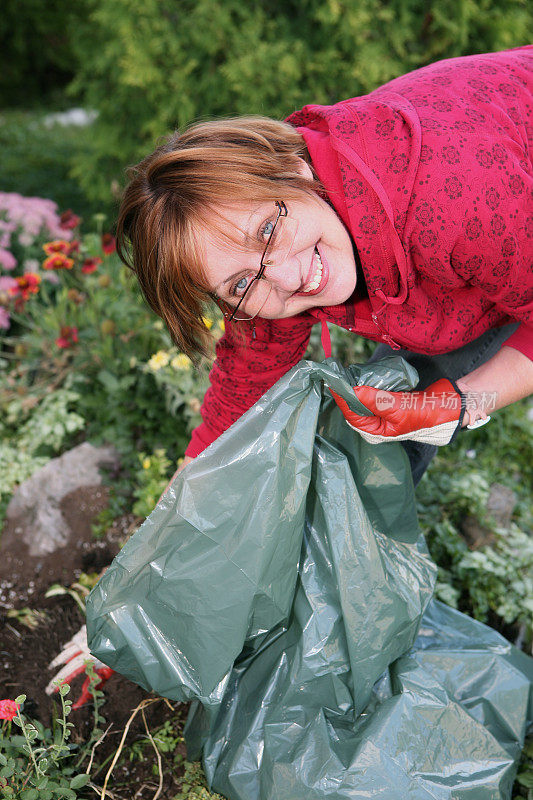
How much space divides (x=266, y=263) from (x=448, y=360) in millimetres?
637

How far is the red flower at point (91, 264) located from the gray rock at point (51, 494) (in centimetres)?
74

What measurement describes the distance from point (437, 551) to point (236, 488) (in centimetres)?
106

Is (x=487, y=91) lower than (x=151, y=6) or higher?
lower

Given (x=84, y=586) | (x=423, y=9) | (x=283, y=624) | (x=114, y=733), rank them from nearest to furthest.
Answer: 1. (x=283, y=624)
2. (x=114, y=733)
3. (x=84, y=586)
4. (x=423, y=9)

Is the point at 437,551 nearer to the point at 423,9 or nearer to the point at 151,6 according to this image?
the point at 423,9

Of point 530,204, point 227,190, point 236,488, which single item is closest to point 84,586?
point 236,488

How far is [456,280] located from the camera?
1.24 meters

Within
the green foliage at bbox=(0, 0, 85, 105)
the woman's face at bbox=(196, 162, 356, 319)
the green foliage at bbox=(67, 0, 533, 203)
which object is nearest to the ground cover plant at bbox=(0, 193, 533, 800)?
the woman's face at bbox=(196, 162, 356, 319)

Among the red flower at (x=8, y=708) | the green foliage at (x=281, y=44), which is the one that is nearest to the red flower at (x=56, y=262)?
the green foliage at (x=281, y=44)

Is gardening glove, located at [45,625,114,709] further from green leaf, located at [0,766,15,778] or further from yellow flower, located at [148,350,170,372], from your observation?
yellow flower, located at [148,350,170,372]

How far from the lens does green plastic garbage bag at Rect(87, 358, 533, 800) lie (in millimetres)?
1312

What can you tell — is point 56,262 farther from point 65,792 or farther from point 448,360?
point 65,792

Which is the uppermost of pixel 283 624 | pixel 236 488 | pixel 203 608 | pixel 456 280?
pixel 456 280

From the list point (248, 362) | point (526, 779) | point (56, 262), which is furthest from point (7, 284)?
point (526, 779)
